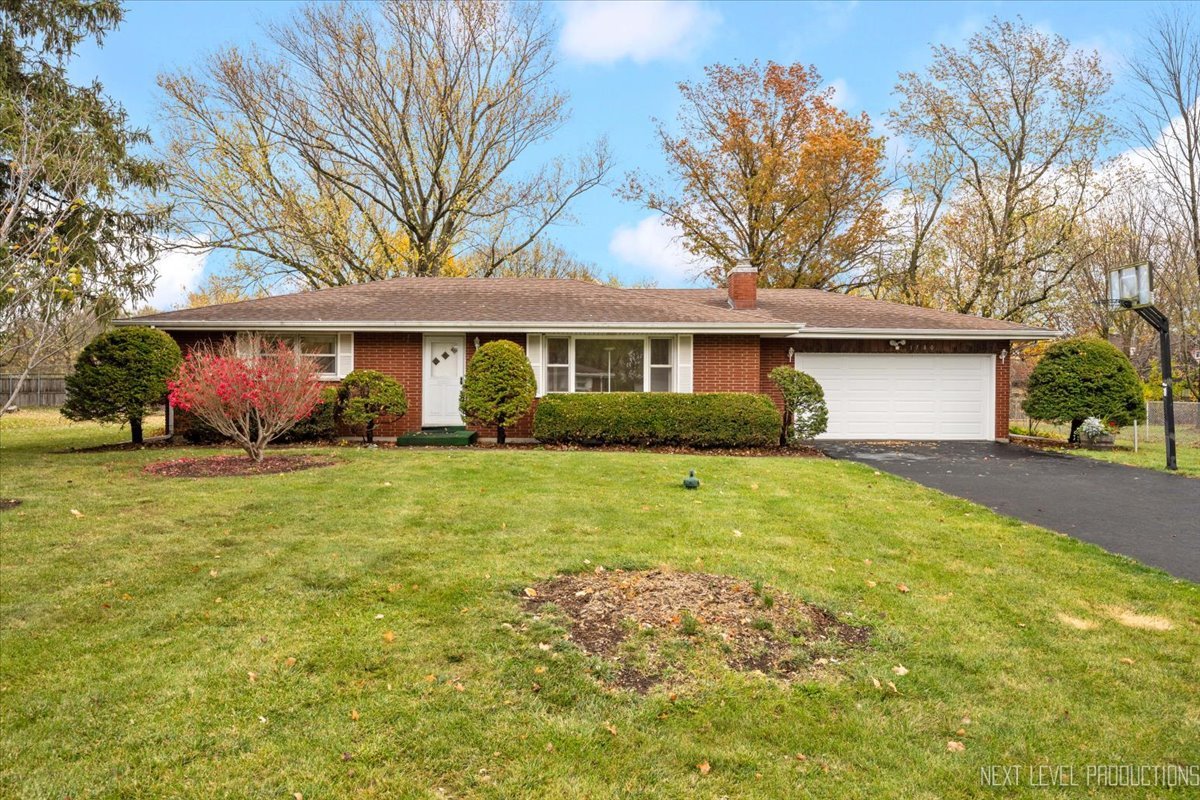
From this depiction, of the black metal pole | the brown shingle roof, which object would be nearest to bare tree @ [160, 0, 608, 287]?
the brown shingle roof

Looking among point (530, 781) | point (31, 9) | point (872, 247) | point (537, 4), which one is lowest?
point (530, 781)

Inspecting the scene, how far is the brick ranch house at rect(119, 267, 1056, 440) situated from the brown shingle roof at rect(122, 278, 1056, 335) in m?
0.04

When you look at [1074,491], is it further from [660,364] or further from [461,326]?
[461,326]

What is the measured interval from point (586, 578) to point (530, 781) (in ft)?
7.23

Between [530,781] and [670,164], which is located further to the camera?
[670,164]

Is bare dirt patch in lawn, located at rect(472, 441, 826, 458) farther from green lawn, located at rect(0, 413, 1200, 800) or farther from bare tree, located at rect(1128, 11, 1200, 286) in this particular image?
bare tree, located at rect(1128, 11, 1200, 286)

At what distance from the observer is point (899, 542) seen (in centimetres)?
602

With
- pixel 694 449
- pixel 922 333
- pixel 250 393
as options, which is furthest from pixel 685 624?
pixel 922 333

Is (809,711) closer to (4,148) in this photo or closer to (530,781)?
(530,781)

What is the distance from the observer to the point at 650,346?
45.8 feet

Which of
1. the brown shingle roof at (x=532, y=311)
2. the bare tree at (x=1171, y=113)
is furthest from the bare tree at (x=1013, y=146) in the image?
the brown shingle roof at (x=532, y=311)

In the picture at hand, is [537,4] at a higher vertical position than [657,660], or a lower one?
higher

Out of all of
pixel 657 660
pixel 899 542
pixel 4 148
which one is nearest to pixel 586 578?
pixel 657 660

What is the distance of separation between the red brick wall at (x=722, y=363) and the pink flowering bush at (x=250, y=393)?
7451 millimetres
